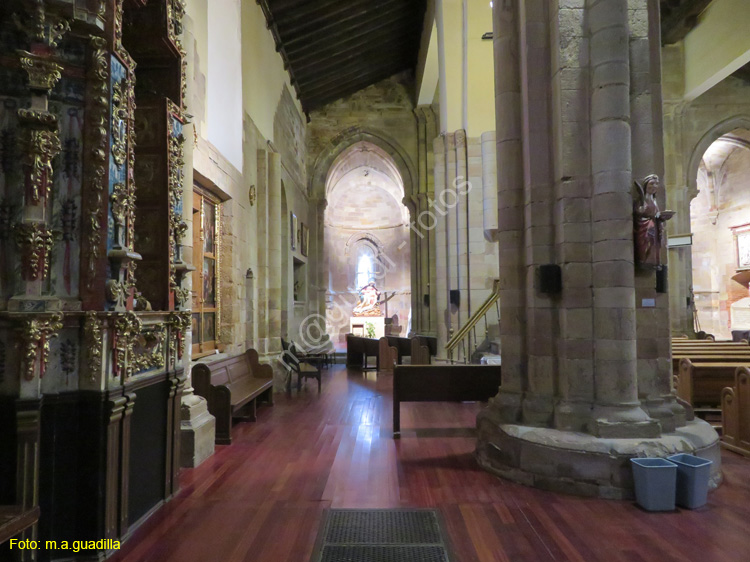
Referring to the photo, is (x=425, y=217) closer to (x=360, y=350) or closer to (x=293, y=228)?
(x=293, y=228)

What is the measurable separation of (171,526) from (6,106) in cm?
285

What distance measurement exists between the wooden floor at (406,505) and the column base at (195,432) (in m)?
0.13

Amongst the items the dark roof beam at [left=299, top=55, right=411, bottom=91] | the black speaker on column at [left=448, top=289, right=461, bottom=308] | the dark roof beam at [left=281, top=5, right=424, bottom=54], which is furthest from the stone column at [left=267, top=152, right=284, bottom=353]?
the dark roof beam at [left=299, top=55, right=411, bottom=91]

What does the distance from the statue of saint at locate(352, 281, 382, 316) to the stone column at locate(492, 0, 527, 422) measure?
14815 millimetres

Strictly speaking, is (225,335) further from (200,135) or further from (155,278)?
(155,278)

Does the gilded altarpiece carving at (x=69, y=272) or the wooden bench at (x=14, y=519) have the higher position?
the gilded altarpiece carving at (x=69, y=272)

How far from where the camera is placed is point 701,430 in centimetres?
421

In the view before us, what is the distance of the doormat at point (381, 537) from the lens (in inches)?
116

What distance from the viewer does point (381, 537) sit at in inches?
126

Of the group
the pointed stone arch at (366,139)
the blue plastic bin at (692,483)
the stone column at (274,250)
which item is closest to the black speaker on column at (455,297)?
the stone column at (274,250)

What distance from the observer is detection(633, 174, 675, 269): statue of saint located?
163 inches

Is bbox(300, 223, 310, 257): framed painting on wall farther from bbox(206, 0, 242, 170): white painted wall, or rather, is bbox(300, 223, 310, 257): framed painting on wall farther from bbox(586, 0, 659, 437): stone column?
bbox(586, 0, 659, 437): stone column

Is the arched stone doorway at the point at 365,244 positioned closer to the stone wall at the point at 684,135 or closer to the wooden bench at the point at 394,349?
the wooden bench at the point at 394,349

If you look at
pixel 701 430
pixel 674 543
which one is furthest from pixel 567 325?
pixel 674 543
